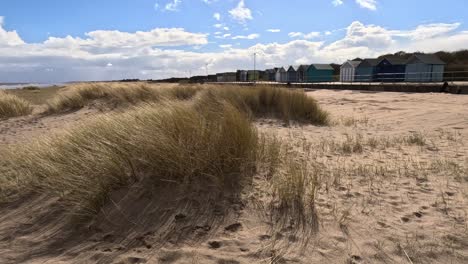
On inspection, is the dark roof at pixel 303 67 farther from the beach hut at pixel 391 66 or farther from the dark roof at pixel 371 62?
the beach hut at pixel 391 66

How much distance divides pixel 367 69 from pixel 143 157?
40796 mm

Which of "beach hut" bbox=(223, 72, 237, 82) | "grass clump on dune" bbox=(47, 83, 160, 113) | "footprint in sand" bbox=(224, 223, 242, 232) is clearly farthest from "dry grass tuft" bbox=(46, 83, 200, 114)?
"beach hut" bbox=(223, 72, 237, 82)

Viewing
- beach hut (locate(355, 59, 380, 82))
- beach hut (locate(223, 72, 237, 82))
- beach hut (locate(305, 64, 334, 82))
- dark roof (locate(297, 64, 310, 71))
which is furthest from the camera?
beach hut (locate(223, 72, 237, 82))

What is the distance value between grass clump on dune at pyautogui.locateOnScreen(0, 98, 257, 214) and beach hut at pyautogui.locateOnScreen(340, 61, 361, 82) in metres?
41.6

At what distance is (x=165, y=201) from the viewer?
343cm

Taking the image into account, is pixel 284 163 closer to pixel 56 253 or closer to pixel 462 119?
pixel 56 253

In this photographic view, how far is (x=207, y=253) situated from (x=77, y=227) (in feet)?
4.42

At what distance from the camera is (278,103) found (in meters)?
10.2

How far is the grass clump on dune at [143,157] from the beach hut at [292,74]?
49767 mm

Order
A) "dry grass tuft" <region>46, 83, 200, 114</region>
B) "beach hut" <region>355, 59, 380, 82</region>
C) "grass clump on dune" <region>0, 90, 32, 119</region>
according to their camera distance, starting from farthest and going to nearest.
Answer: "beach hut" <region>355, 59, 380, 82</region> < "dry grass tuft" <region>46, 83, 200, 114</region> < "grass clump on dune" <region>0, 90, 32, 119</region>

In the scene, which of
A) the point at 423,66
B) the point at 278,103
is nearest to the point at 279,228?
the point at 278,103

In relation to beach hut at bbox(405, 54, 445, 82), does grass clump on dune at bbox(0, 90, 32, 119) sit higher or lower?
lower

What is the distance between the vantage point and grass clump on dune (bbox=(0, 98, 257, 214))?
145 inches

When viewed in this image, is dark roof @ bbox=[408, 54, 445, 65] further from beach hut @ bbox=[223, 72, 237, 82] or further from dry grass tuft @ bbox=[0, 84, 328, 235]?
beach hut @ bbox=[223, 72, 237, 82]
